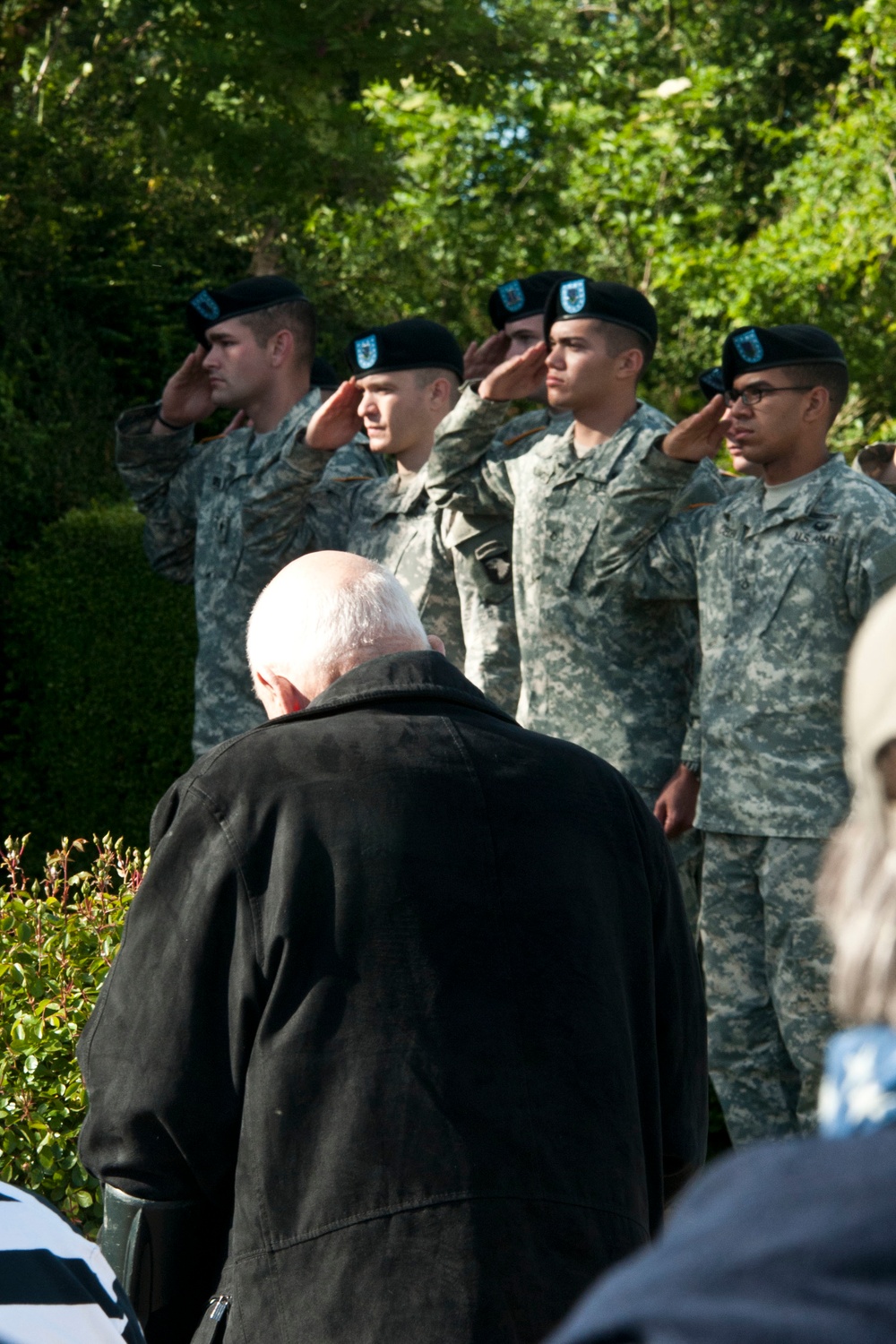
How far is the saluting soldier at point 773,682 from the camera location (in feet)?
13.8

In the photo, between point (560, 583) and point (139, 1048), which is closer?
point (139, 1048)

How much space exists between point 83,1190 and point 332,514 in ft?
11.0

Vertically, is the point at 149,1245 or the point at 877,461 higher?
the point at 877,461

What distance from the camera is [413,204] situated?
13.4 meters

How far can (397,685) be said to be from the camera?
2242 millimetres

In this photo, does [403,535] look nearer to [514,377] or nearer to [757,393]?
[514,377]

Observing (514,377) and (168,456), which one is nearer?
(514,377)

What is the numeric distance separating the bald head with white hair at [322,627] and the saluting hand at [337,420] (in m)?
2.94

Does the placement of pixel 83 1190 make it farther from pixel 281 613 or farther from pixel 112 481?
pixel 112 481

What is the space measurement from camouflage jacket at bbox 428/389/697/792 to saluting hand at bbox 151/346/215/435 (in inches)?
54.0

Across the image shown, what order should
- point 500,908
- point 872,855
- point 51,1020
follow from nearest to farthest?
1. point 872,855
2. point 500,908
3. point 51,1020

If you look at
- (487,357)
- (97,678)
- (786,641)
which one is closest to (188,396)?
(487,357)

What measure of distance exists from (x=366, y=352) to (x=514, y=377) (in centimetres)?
73

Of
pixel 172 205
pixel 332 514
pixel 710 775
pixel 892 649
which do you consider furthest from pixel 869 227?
pixel 892 649
